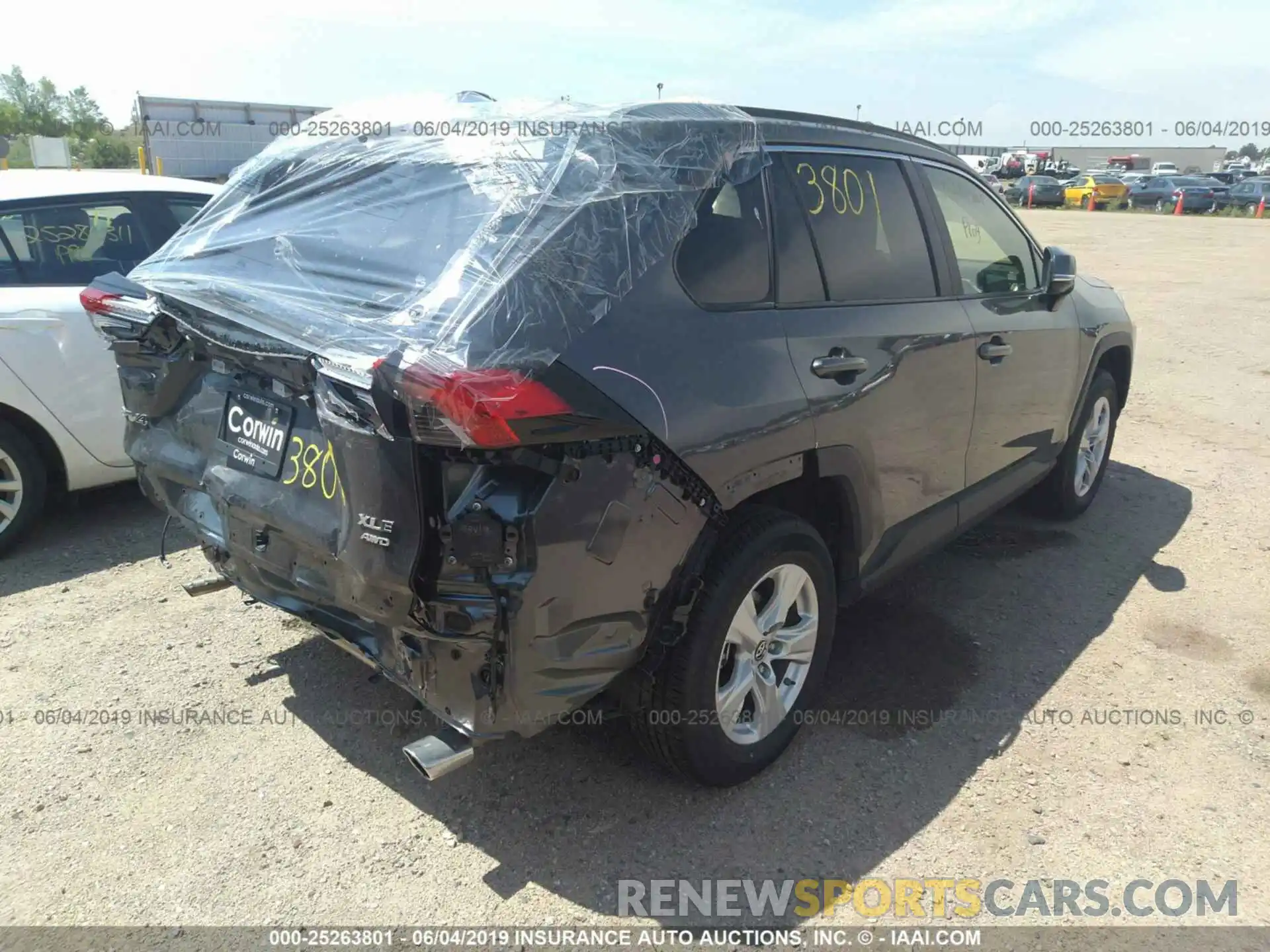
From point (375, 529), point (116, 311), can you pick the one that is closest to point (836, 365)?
point (375, 529)

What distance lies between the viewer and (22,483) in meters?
4.42

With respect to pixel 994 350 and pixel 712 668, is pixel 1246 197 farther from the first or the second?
pixel 712 668

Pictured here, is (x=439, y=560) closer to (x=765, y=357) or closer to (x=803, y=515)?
(x=765, y=357)

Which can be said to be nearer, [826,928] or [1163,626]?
[826,928]

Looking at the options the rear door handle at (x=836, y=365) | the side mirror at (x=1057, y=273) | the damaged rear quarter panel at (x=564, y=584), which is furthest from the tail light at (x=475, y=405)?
the side mirror at (x=1057, y=273)

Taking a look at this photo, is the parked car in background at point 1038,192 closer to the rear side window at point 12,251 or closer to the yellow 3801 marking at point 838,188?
the yellow 3801 marking at point 838,188

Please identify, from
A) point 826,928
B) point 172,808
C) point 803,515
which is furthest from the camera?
point 803,515

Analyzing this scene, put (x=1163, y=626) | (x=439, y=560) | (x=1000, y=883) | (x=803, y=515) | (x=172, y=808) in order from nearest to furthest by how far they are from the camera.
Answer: (x=439, y=560) < (x=1000, y=883) < (x=172, y=808) < (x=803, y=515) < (x=1163, y=626)

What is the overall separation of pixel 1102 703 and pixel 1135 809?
0.61 m

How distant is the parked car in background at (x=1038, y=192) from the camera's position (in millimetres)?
36844

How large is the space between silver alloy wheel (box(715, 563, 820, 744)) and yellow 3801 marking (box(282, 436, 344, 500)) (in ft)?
3.85

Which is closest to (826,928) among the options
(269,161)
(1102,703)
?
(1102,703)

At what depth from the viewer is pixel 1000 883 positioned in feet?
8.53

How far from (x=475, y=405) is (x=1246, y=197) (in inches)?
1618
